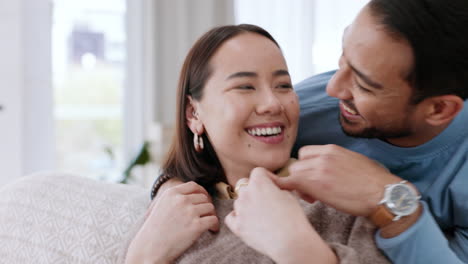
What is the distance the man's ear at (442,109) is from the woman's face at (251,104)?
0.35 metres

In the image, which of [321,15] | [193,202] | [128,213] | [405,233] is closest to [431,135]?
[405,233]

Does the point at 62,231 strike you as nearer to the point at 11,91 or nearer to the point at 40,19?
the point at 11,91

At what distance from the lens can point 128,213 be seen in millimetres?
1367

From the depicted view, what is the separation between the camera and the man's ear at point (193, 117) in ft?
4.35

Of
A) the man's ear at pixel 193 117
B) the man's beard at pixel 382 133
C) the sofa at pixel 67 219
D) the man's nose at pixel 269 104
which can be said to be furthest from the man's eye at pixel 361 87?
the sofa at pixel 67 219

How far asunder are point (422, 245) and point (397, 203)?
0.10 m

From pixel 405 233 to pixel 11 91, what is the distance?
298 centimetres

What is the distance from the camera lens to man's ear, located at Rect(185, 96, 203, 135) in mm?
1325

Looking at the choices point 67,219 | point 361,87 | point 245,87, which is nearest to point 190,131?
point 245,87

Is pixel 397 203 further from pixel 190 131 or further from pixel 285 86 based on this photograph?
pixel 190 131

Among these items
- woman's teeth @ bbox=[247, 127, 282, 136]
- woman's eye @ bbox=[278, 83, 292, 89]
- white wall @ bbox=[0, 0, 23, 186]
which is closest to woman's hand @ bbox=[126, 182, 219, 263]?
woman's teeth @ bbox=[247, 127, 282, 136]

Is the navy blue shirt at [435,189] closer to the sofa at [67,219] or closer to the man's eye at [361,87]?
the man's eye at [361,87]

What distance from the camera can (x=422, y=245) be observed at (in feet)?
2.96

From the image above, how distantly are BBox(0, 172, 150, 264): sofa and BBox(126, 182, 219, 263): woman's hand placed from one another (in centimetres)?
12
